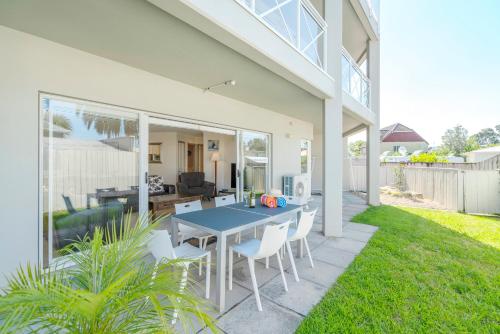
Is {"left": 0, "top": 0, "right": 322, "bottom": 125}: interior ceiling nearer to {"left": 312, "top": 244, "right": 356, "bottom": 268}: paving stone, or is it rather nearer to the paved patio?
the paved patio

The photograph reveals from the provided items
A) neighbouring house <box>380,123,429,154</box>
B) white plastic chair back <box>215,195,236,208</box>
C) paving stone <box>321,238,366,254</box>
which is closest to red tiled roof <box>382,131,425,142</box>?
neighbouring house <box>380,123,429,154</box>

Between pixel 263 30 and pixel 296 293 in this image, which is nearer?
pixel 296 293

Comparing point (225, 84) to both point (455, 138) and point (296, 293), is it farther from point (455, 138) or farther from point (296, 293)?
point (455, 138)

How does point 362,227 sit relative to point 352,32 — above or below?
below

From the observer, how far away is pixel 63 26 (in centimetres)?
243

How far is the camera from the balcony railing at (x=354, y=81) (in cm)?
547

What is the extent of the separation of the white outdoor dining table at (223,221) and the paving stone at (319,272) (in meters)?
0.84

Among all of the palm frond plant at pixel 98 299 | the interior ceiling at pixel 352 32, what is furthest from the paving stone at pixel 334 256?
the interior ceiling at pixel 352 32

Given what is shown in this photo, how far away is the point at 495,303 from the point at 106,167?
17.9 feet

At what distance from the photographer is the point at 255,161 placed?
6625 millimetres

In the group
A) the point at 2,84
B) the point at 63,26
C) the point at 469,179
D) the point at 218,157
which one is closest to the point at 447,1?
the point at 469,179

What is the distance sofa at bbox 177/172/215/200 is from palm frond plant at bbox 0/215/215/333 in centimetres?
667

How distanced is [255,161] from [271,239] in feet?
14.2

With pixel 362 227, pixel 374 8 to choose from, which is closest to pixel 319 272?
pixel 362 227
